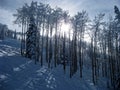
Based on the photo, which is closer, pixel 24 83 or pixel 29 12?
pixel 24 83

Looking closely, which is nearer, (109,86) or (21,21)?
(109,86)

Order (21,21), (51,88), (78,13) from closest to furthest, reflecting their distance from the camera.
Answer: (51,88), (78,13), (21,21)

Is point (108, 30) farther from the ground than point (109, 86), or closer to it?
farther from the ground

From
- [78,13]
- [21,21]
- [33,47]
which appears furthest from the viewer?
[21,21]

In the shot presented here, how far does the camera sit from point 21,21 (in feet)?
171

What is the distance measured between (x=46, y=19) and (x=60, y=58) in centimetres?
1166

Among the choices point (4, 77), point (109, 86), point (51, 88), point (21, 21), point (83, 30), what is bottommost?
point (109, 86)

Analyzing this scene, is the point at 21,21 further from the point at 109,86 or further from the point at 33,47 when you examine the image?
the point at 109,86

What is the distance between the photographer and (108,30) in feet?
153

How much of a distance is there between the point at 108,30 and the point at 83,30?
7.99 m

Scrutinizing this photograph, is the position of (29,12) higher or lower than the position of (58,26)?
higher

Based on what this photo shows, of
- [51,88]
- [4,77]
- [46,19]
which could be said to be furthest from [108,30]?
[4,77]

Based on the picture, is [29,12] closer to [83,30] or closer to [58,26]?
[58,26]

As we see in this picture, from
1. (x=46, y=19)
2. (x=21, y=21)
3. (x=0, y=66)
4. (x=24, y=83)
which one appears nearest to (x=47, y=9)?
(x=46, y=19)
